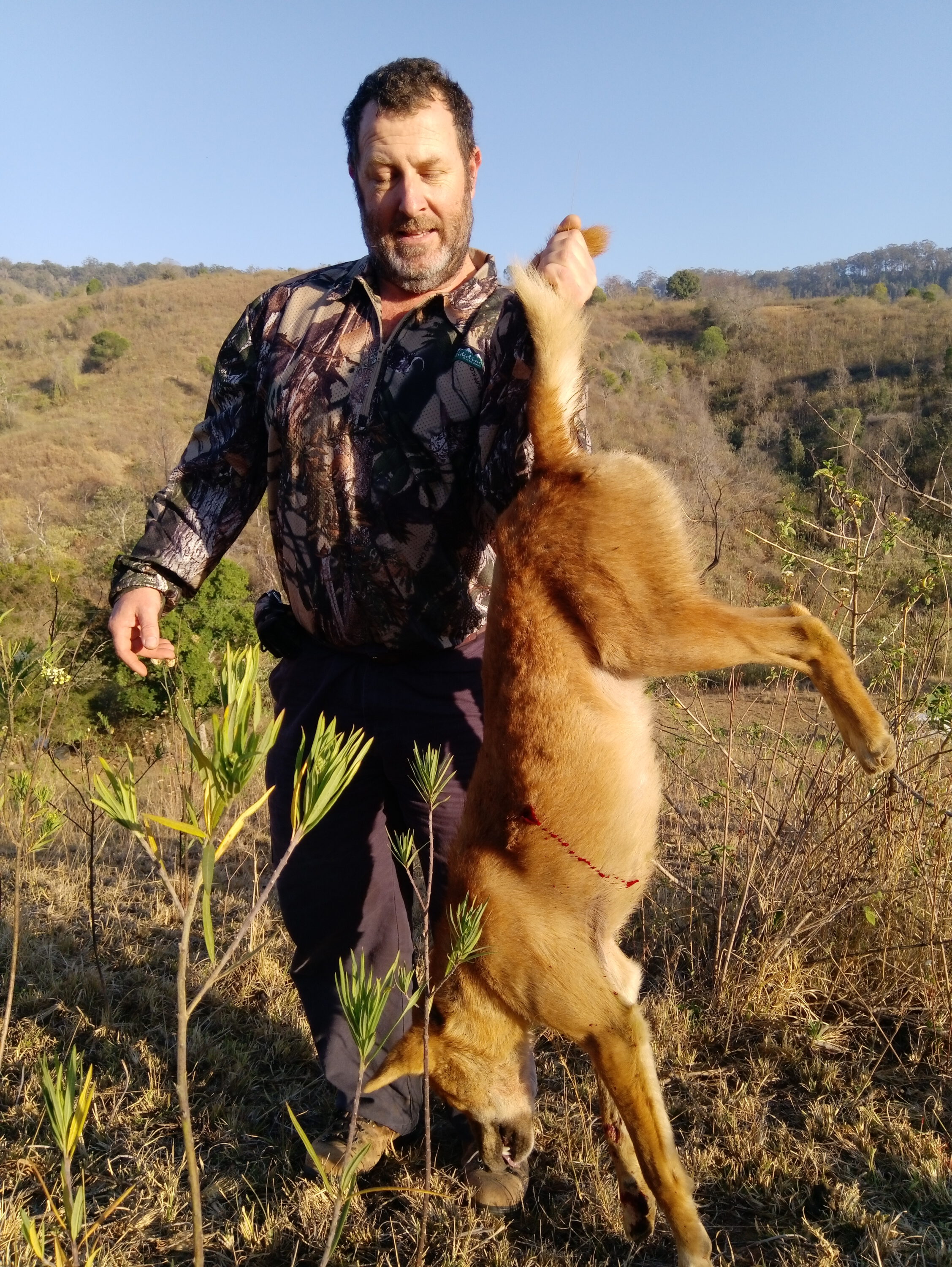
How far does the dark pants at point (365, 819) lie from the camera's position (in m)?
2.84

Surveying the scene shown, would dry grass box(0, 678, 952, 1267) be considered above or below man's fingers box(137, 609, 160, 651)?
below

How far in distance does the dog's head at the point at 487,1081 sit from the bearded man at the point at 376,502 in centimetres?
11

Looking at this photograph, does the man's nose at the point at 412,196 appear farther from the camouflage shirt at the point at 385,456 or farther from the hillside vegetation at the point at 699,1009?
the hillside vegetation at the point at 699,1009

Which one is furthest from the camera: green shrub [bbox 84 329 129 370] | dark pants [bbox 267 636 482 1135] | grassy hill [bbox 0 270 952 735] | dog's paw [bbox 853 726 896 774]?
green shrub [bbox 84 329 129 370]

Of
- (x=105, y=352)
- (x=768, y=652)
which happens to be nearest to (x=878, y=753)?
A: (x=768, y=652)

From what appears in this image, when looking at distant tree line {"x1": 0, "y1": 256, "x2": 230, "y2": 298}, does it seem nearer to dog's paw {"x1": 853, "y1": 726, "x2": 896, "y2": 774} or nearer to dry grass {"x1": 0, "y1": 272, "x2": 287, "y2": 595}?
dry grass {"x1": 0, "y1": 272, "x2": 287, "y2": 595}

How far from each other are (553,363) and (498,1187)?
2.53 meters

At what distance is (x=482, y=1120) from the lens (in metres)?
2.76

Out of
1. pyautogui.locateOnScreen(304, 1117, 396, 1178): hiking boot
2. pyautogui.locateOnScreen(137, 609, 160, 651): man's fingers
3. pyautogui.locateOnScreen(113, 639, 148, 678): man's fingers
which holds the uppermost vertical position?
pyautogui.locateOnScreen(137, 609, 160, 651): man's fingers

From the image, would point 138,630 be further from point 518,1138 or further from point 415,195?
point 518,1138

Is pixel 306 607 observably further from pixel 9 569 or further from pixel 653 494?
pixel 9 569

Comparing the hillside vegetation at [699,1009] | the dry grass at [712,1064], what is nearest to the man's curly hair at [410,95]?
the hillside vegetation at [699,1009]

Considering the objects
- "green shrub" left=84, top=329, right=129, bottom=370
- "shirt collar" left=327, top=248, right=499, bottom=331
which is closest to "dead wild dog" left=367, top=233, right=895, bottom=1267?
"shirt collar" left=327, top=248, right=499, bottom=331

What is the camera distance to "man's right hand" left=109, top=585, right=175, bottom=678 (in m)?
2.74
